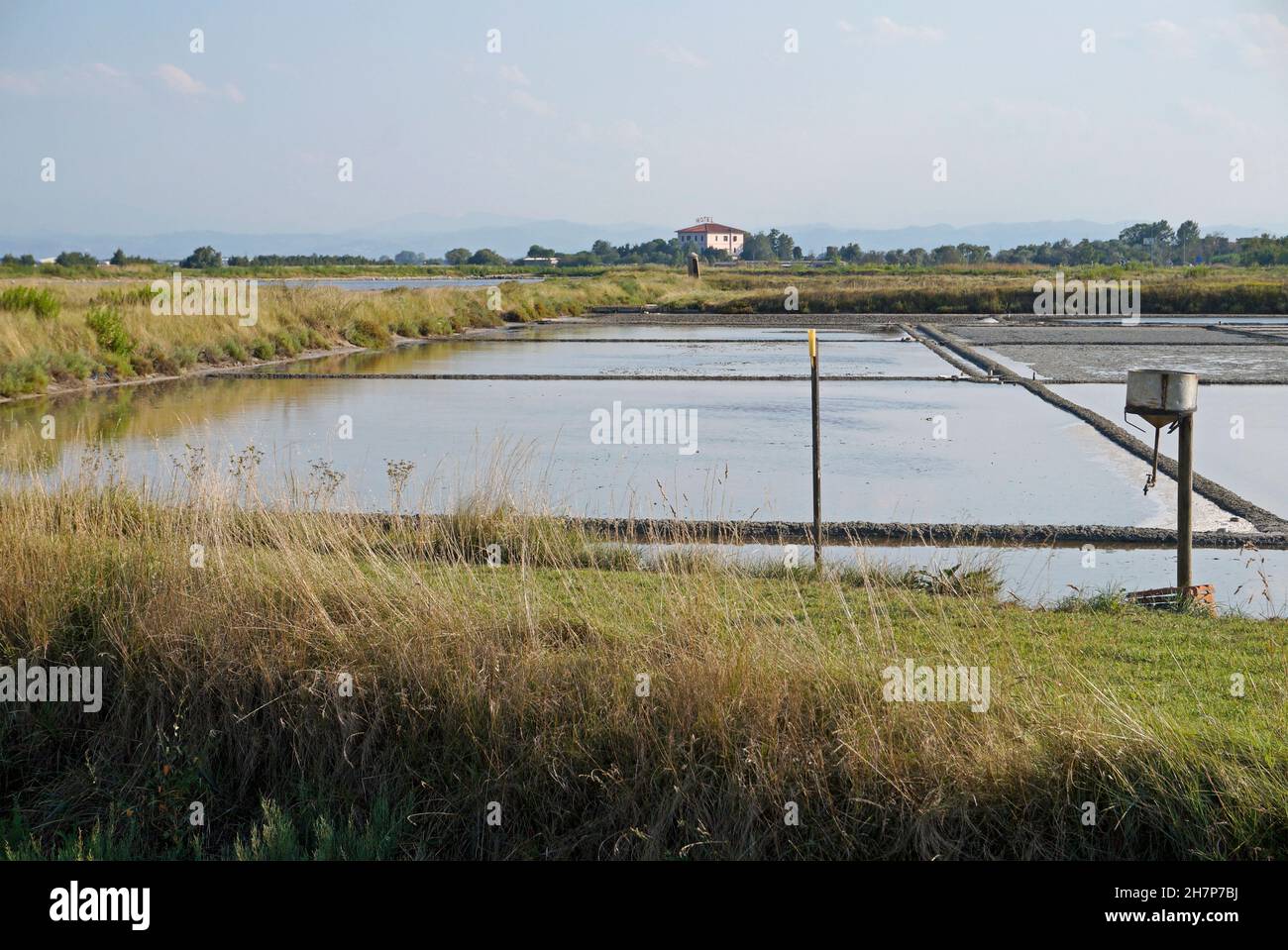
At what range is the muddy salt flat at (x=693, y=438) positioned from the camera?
386 inches

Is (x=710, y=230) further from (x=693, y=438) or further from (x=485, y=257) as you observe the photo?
(x=693, y=438)

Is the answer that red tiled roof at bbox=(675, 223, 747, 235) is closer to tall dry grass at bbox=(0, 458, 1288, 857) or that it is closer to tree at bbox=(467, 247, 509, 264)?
tree at bbox=(467, 247, 509, 264)

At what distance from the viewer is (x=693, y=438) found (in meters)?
13.9

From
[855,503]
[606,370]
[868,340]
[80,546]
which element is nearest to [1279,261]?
[868,340]

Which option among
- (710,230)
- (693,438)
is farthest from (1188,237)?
(693,438)

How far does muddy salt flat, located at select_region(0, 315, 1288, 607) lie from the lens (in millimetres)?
A: 9797

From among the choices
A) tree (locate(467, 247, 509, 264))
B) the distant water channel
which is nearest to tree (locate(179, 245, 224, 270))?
the distant water channel

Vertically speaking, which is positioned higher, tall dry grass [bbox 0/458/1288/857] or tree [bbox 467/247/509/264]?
tree [bbox 467/247/509/264]

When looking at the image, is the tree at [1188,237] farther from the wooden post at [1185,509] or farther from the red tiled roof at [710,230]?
the wooden post at [1185,509]

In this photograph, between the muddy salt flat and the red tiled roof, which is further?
the red tiled roof

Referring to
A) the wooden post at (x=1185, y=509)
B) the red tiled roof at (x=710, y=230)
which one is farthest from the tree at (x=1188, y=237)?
→ the wooden post at (x=1185, y=509)

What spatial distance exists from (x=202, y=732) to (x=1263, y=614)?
5261mm
